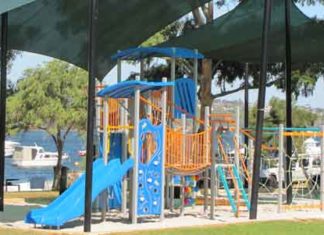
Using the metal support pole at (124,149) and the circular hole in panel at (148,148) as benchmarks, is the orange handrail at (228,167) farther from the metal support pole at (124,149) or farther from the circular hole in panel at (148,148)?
the metal support pole at (124,149)

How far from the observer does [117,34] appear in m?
19.3

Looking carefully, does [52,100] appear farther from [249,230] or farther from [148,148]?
[249,230]

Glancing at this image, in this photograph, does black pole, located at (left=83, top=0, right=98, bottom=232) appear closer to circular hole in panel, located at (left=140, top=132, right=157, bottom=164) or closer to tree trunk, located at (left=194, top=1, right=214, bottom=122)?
circular hole in panel, located at (left=140, top=132, right=157, bottom=164)

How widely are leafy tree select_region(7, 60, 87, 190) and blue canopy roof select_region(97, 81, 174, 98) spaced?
20.8 m

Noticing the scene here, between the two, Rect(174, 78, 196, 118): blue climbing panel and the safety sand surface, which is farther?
Rect(174, 78, 196, 118): blue climbing panel

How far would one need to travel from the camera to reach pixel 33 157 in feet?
288

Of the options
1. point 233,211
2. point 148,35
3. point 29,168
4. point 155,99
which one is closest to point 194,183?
point 233,211

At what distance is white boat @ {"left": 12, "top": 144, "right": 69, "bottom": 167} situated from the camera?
3335 inches

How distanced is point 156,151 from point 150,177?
0.47 meters

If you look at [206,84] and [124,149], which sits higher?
[206,84]

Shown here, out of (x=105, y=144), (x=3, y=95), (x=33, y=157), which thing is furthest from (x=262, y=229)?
(x=33, y=157)

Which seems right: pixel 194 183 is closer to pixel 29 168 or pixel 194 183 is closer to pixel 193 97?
pixel 193 97

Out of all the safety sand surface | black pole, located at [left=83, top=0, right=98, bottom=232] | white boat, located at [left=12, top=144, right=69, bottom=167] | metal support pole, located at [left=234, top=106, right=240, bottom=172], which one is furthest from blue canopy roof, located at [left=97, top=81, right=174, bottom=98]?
white boat, located at [left=12, top=144, right=69, bottom=167]

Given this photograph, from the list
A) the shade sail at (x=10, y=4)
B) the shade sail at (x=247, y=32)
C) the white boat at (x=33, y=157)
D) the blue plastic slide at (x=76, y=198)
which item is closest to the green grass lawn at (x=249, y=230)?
the blue plastic slide at (x=76, y=198)
